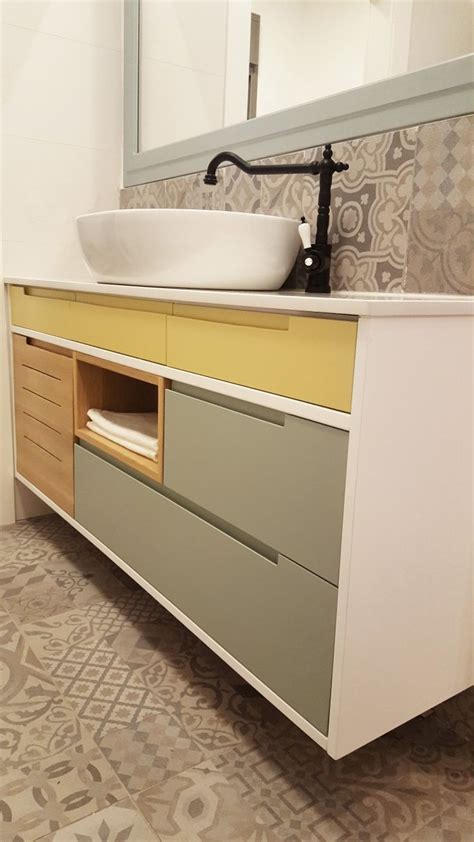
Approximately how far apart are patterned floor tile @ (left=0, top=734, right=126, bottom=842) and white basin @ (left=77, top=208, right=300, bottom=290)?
854 mm

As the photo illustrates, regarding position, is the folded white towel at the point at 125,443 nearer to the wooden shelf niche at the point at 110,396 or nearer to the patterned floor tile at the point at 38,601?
the wooden shelf niche at the point at 110,396

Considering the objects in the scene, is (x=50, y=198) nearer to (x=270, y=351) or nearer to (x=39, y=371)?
(x=39, y=371)

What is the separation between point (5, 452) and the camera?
2.03 metres

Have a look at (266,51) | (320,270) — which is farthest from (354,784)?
(266,51)

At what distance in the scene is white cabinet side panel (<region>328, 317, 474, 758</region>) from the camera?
806 millimetres

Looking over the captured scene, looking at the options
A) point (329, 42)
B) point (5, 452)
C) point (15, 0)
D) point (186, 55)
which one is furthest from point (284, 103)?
point (5, 452)

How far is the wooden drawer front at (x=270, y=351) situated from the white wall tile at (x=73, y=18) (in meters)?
1.25

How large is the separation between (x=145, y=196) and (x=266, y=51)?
1.90 ft

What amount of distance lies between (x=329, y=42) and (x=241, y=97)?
0.33m

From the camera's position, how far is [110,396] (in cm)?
161

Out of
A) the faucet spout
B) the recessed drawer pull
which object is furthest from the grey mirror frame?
the recessed drawer pull

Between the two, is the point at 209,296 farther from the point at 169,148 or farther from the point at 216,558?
the point at 169,148

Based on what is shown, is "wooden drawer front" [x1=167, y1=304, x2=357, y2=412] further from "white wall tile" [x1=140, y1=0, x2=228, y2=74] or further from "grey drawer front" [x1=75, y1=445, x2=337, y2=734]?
"white wall tile" [x1=140, y1=0, x2=228, y2=74]

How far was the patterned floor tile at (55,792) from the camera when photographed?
3.12 feet
